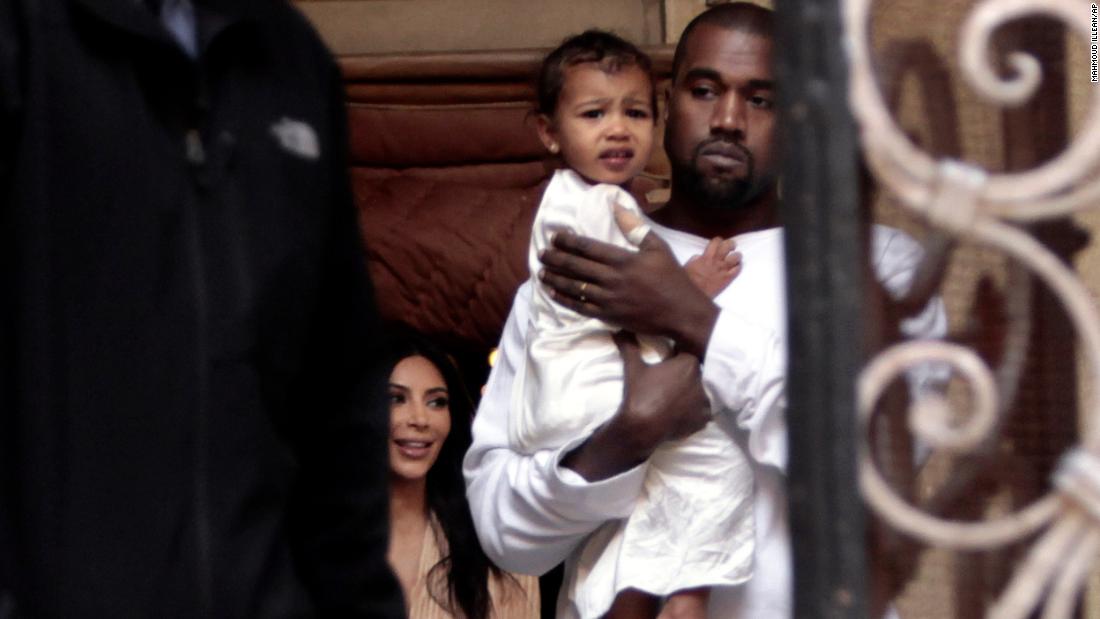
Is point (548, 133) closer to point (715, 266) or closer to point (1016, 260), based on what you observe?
point (715, 266)

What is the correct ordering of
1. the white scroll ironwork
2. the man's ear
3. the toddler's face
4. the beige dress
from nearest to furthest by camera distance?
the white scroll ironwork → the toddler's face → the man's ear → the beige dress

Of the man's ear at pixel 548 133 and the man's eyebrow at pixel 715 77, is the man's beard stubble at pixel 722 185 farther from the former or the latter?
the man's ear at pixel 548 133

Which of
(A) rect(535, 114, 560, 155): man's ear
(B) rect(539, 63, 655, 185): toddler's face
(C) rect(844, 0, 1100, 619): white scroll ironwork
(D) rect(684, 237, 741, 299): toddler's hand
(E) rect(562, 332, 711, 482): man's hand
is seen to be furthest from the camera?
(A) rect(535, 114, 560, 155): man's ear

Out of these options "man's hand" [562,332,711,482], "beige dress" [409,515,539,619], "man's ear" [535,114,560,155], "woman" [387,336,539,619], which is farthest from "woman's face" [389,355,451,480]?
"man's hand" [562,332,711,482]

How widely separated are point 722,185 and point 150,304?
1.66 m

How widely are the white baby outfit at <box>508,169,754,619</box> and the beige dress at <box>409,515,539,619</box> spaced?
117cm

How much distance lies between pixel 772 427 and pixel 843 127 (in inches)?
58.7

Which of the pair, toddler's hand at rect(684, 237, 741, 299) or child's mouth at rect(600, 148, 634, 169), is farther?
child's mouth at rect(600, 148, 634, 169)

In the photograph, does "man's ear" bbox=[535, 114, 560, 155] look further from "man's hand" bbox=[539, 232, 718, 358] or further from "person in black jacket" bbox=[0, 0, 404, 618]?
"person in black jacket" bbox=[0, 0, 404, 618]

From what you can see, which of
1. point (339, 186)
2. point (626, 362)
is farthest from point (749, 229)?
point (339, 186)

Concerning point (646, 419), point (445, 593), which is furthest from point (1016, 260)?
point (445, 593)

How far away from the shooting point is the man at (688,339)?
10.5 ft

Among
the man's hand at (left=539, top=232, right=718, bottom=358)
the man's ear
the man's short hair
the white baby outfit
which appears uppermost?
the man's short hair

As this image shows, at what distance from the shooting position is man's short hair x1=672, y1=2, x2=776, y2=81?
3.58 meters
